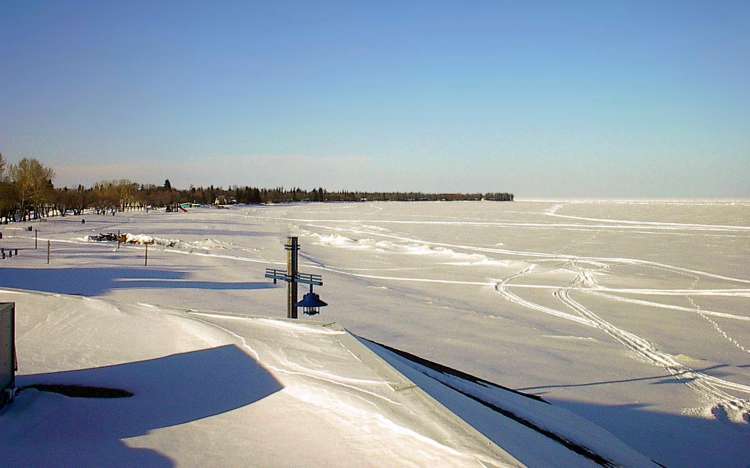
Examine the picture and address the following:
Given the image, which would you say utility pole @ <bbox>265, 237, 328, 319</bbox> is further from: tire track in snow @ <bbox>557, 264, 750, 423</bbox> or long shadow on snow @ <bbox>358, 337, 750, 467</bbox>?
tire track in snow @ <bbox>557, 264, 750, 423</bbox>

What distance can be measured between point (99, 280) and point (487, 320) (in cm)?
1168

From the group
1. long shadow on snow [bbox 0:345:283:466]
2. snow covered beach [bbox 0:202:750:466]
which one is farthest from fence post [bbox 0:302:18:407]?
snow covered beach [bbox 0:202:750:466]

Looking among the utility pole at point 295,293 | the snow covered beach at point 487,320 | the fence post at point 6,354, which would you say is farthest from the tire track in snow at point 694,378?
the fence post at point 6,354

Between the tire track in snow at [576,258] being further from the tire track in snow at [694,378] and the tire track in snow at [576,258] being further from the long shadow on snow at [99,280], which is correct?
the long shadow on snow at [99,280]

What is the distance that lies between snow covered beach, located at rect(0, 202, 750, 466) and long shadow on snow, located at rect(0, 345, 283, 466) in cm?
7

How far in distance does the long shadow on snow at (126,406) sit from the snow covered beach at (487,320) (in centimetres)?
7

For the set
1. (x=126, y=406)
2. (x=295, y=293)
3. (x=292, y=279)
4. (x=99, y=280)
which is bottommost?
(x=99, y=280)

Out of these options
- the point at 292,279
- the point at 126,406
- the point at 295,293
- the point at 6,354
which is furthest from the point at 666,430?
the point at 6,354

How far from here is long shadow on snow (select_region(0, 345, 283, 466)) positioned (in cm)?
297

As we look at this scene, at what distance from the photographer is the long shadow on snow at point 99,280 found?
15.0 meters

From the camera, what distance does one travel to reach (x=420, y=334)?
36.8 feet

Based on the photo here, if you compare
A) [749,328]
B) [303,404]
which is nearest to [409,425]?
[303,404]

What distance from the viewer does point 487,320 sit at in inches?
504

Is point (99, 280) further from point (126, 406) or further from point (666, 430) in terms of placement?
point (666, 430)
